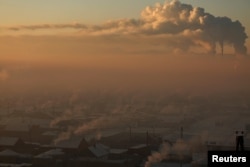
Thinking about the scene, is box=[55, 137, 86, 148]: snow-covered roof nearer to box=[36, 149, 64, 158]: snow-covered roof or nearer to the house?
the house

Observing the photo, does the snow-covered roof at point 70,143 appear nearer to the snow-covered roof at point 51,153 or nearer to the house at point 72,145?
the house at point 72,145

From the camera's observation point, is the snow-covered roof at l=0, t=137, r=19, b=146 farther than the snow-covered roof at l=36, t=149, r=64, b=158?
Yes

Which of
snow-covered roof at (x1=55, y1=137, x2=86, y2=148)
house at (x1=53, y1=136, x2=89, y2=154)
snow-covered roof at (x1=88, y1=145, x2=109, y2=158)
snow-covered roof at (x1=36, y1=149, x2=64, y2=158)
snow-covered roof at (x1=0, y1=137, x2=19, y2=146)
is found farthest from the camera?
snow-covered roof at (x1=0, y1=137, x2=19, y2=146)

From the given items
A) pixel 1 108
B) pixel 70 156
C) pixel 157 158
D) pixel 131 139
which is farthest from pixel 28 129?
pixel 1 108

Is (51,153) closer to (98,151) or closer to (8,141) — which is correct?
(98,151)

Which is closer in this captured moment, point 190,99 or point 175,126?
point 175,126

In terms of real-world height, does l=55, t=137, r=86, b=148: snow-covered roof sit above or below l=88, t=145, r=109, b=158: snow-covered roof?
above

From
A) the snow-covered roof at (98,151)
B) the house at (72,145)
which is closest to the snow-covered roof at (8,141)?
the house at (72,145)

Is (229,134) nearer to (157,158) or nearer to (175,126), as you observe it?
(175,126)

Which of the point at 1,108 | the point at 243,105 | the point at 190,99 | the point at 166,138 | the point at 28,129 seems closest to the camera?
the point at 166,138

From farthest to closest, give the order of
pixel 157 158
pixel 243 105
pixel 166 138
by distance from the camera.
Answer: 1. pixel 243 105
2. pixel 166 138
3. pixel 157 158

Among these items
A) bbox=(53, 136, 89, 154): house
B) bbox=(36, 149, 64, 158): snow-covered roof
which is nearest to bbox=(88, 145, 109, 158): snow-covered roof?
bbox=(53, 136, 89, 154): house
